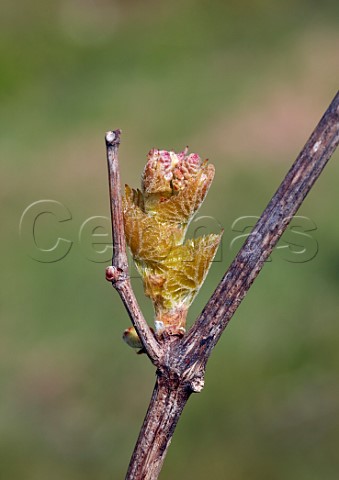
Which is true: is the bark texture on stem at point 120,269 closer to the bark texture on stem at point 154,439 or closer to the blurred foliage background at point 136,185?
the bark texture on stem at point 154,439

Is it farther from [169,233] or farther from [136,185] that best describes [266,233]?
[136,185]

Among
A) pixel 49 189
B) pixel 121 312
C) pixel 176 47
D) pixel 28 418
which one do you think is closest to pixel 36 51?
pixel 176 47

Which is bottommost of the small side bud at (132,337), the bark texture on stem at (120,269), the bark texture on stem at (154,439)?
the bark texture on stem at (154,439)

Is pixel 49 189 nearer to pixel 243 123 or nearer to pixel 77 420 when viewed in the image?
pixel 243 123

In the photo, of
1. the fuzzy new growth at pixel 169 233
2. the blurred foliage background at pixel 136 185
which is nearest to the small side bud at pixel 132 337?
the fuzzy new growth at pixel 169 233

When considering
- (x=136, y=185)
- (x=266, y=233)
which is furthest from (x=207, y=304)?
(x=136, y=185)

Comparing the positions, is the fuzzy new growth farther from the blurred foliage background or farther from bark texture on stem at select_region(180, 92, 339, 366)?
the blurred foliage background
